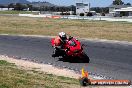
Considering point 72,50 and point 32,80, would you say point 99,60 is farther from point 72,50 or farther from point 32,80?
point 32,80

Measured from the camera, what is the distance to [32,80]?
11.6 m

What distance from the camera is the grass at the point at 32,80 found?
10664 millimetres

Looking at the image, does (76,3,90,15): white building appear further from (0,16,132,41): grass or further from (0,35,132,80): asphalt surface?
→ (0,35,132,80): asphalt surface

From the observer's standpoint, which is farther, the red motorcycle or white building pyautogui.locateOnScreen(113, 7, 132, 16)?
white building pyautogui.locateOnScreen(113, 7, 132, 16)

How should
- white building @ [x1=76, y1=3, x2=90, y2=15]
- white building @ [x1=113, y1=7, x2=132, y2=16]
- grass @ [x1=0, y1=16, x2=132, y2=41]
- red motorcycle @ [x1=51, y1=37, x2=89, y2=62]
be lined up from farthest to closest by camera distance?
white building @ [x1=76, y1=3, x2=90, y2=15] < white building @ [x1=113, y1=7, x2=132, y2=16] < grass @ [x1=0, y1=16, x2=132, y2=41] < red motorcycle @ [x1=51, y1=37, x2=89, y2=62]

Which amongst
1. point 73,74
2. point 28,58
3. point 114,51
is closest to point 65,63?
point 28,58

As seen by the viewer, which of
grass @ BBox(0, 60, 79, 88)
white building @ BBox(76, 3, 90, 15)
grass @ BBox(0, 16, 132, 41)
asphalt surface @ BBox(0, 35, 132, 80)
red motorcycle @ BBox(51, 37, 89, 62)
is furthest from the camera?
white building @ BBox(76, 3, 90, 15)

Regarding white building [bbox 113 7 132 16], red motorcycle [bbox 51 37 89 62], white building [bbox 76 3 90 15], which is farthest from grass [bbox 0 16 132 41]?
white building [bbox 76 3 90 15]

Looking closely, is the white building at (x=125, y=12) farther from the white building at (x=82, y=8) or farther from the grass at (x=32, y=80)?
the grass at (x=32, y=80)

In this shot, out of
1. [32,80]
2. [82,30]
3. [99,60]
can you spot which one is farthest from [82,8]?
[32,80]

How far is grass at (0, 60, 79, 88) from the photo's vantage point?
10664mm

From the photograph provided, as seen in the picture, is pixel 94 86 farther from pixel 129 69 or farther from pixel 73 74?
pixel 129 69

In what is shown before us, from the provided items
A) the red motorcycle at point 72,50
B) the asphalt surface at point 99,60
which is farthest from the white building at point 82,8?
the red motorcycle at point 72,50

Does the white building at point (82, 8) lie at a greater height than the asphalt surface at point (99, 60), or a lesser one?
lesser
